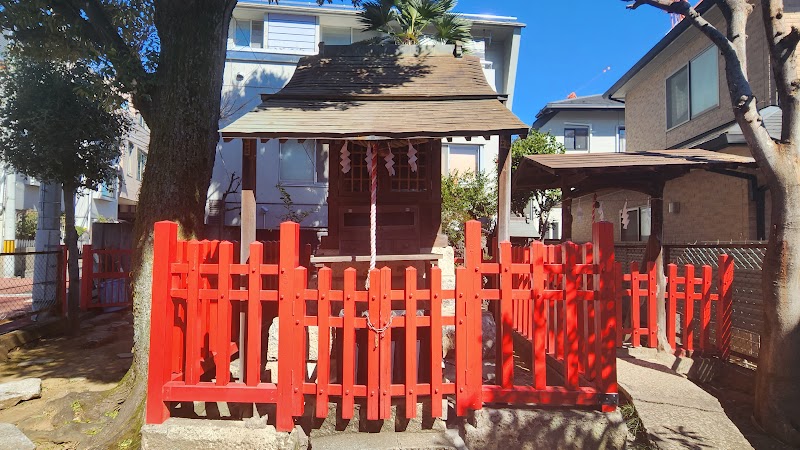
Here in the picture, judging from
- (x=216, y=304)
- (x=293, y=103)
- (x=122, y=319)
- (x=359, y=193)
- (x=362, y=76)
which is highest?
(x=362, y=76)

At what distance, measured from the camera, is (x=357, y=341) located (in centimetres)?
421

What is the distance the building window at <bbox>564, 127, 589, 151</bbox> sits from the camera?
24.3m

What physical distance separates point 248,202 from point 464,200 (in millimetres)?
8944

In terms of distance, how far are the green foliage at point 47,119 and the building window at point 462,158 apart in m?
9.65

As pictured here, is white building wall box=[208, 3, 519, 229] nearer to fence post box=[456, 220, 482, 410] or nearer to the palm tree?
the palm tree

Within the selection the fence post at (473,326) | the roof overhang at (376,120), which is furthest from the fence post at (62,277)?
the fence post at (473,326)

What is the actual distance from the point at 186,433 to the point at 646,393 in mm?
4592

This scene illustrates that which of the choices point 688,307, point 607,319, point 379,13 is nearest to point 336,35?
point 379,13

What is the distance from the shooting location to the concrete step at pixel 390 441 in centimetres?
362

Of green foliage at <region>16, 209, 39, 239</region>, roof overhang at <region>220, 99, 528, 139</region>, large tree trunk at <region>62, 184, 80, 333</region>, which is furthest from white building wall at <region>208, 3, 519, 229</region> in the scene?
green foliage at <region>16, 209, 39, 239</region>

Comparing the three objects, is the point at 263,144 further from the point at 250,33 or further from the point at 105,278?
the point at 250,33

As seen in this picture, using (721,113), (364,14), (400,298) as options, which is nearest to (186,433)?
(400,298)

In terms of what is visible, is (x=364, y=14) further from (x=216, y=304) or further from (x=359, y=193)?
(x=216, y=304)

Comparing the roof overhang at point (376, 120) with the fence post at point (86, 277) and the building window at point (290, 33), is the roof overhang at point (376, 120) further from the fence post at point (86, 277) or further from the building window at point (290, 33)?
the building window at point (290, 33)
